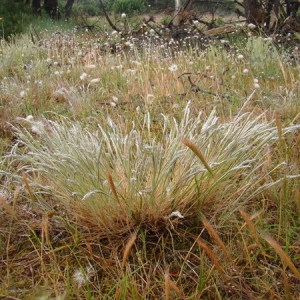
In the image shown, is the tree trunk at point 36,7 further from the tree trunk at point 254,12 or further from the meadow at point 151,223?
the meadow at point 151,223

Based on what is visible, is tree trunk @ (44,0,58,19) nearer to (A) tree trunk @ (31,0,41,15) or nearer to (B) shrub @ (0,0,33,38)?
(A) tree trunk @ (31,0,41,15)

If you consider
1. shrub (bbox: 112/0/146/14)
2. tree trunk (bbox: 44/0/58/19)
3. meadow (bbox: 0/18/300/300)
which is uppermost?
meadow (bbox: 0/18/300/300)

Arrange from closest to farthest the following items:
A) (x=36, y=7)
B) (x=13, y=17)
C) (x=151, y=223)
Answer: (x=151, y=223), (x=13, y=17), (x=36, y=7)

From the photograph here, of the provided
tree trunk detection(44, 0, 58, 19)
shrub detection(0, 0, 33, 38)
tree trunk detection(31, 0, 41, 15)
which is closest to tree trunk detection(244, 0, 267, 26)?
shrub detection(0, 0, 33, 38)

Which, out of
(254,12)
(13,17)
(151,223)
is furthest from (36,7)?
(151,223)

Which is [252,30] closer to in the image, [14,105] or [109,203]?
[14,105]

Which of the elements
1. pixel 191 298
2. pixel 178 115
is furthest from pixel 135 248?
pixel 178 115

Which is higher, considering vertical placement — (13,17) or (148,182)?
(148,182)

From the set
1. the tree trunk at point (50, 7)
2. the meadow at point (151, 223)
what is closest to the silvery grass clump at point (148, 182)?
the meadow at point (151, 223)

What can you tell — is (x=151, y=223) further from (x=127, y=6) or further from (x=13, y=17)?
(x=127, y=6)

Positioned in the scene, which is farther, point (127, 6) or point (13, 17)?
point (127, 6)

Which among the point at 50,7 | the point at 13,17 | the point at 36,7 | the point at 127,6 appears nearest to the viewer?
the point at 13,17
